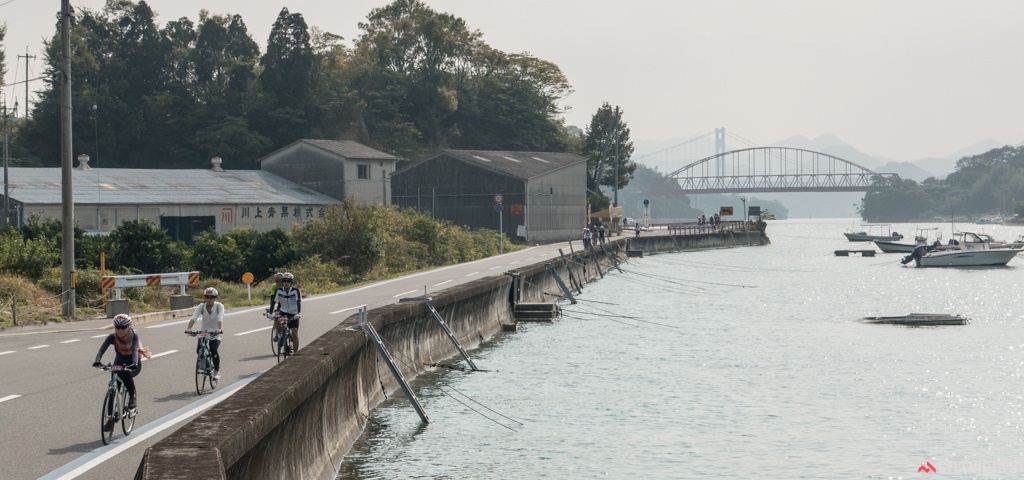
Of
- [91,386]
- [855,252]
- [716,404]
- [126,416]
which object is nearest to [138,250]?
[91,386]

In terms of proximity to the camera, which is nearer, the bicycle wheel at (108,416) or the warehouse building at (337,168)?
the bicycle wheel at (108,416)

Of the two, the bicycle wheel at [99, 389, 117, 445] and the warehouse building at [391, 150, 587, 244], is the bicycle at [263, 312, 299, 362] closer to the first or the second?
the bicycle wheel at [99, 389, 117, 445]

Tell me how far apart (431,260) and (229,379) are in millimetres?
47025

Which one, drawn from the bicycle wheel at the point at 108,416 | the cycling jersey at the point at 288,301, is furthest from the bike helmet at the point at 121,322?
the cycling jersey at the point at 288,301

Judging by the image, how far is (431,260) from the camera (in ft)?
224

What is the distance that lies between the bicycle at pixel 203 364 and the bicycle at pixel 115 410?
3174mm

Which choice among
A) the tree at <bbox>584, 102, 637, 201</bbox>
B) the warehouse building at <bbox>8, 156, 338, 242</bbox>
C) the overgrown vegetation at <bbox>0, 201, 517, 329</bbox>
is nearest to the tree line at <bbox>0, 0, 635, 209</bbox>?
the tree at <bbox>584, 102, 637, 201</bbox>

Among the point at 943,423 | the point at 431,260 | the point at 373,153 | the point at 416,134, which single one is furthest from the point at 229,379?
the point at 416,134

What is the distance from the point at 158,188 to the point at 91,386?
205ft

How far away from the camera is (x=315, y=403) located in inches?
604

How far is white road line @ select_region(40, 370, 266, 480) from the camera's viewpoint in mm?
13398

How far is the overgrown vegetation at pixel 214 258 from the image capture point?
1544 inches

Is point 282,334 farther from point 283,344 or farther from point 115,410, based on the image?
point 115,410

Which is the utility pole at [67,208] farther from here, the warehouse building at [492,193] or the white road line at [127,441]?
the warehouse building at [492,193]
